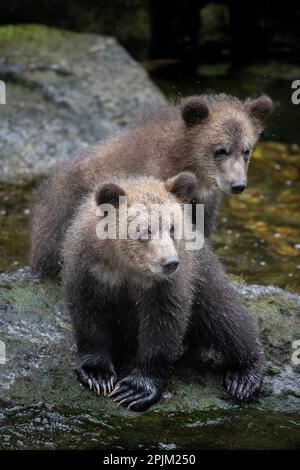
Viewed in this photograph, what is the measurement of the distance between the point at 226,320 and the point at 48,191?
12.0ft

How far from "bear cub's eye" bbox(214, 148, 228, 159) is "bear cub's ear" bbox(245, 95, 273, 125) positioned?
0.81 meters

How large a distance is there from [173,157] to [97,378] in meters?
3.57

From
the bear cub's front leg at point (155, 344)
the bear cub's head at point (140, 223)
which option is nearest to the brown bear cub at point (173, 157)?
the bear cub's head at point (140, 223)

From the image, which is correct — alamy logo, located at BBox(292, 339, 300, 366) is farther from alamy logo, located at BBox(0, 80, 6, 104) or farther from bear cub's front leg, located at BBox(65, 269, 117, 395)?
alamy logo, located at BBox(0, 80, 6, 104)

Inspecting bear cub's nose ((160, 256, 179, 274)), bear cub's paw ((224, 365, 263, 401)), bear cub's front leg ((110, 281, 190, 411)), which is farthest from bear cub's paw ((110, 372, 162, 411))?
bear cub's nose ((160, 256, 179, 274))

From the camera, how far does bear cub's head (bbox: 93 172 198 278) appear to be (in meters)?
7.74

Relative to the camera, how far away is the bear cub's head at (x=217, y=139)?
10.8 m

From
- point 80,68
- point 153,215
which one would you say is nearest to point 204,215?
point 153,215

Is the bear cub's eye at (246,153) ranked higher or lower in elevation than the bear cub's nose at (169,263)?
higher

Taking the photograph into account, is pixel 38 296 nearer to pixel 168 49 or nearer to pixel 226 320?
pixel 226 320

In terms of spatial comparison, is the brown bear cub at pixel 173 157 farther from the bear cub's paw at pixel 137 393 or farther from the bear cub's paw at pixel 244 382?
the bear cub's paw at pixel 137 393

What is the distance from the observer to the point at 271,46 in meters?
21.4

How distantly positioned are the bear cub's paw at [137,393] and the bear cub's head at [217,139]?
320cm

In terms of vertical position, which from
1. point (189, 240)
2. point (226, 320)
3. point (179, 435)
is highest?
point (189, 240)
